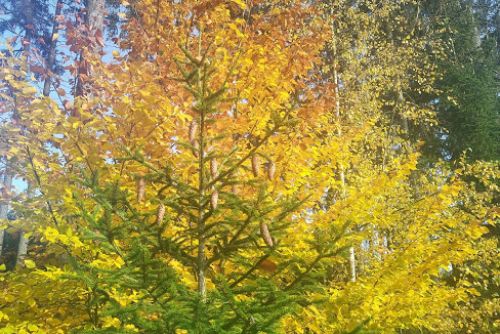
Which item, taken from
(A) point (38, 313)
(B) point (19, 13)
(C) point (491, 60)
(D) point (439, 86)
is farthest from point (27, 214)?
(B) point (19, 13)

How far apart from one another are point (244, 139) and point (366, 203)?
132 centimetres

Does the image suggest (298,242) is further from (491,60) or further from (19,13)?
(19,13)

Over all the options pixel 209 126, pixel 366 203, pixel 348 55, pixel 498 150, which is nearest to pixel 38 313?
pixel 209 126

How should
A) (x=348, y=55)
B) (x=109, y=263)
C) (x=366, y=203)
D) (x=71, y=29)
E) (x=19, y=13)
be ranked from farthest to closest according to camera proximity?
(x=19, y=13)
(x=348, y=55)
(x=71, y=29)
(x=366, y=203)
(x=109, y=263)

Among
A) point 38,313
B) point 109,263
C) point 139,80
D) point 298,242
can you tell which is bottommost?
point 38,313

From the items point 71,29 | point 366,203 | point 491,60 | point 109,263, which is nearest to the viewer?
point 109,263

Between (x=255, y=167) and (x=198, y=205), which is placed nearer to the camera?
(x=255, y=167)

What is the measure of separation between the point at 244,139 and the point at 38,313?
2396mm

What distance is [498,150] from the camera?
43.2 feet

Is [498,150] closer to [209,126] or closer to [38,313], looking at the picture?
[209,126]

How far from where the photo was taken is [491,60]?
14586mm

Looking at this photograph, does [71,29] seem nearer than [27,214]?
No

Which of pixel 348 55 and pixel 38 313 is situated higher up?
pixel 348 55

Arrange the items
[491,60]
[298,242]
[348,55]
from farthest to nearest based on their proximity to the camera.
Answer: [491,60] → [348,55] → [298,242]
